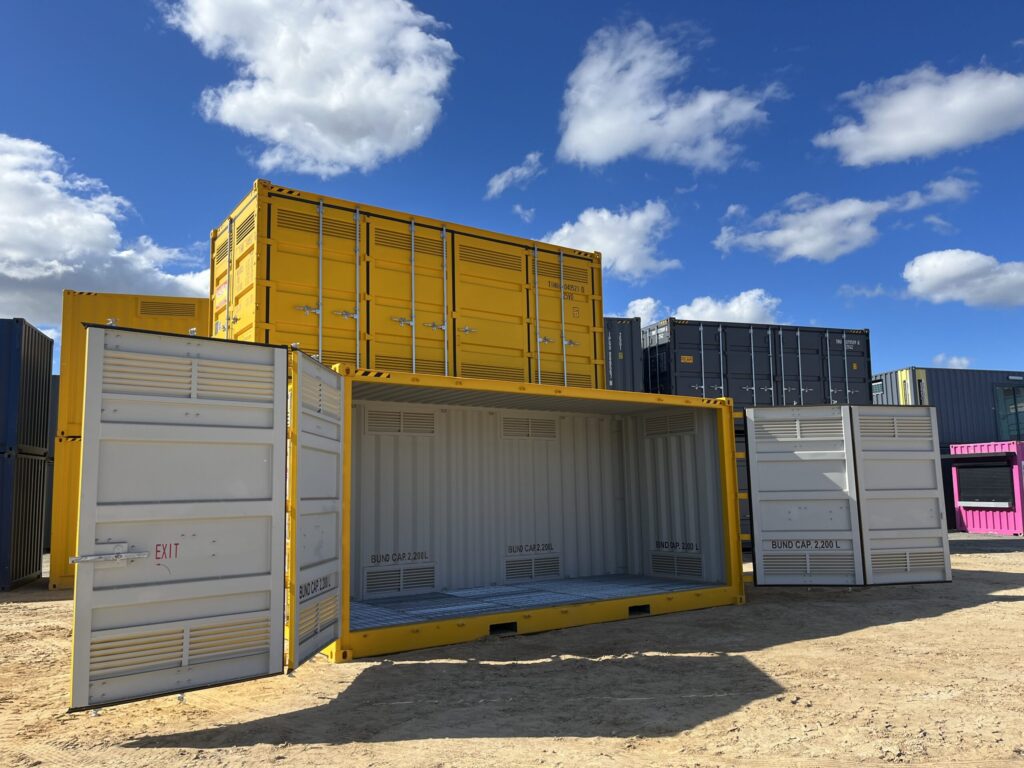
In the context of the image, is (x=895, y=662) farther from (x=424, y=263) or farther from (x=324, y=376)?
(x=424, y=263)

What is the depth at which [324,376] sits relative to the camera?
6.75 m

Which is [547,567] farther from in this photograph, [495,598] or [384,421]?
[384,421]

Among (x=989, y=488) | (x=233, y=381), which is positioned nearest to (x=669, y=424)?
(x=233, y=381)

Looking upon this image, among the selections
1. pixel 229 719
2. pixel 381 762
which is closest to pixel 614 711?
pixel 381 762

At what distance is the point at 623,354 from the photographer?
16.1m

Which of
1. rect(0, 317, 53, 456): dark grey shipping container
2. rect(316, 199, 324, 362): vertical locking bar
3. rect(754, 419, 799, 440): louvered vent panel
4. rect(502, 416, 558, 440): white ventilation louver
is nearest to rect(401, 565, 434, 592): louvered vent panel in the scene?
A: rect(502, 416, 558, 440): white ventilation louver

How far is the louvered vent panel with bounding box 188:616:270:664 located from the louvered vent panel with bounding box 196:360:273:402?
1726 mm

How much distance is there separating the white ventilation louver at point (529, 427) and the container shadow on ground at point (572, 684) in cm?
302

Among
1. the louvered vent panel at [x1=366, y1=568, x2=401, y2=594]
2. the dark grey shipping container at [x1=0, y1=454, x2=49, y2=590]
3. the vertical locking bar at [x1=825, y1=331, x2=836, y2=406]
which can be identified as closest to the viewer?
the louvered vent panel at [x1=366, y1=568, x2=401, y2=594]

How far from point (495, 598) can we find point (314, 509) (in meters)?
3.49

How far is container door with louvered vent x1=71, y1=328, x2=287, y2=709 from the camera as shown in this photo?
5.09 meters

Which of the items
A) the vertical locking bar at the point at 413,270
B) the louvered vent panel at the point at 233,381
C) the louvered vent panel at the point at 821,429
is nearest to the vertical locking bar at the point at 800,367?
the louvered vent panel at the point at 821,429

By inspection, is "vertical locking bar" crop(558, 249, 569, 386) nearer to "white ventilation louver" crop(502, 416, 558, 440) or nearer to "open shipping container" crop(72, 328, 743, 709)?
"open shipping container" crop(72, 328, 743, 709)

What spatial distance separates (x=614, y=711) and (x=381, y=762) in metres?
1.92
